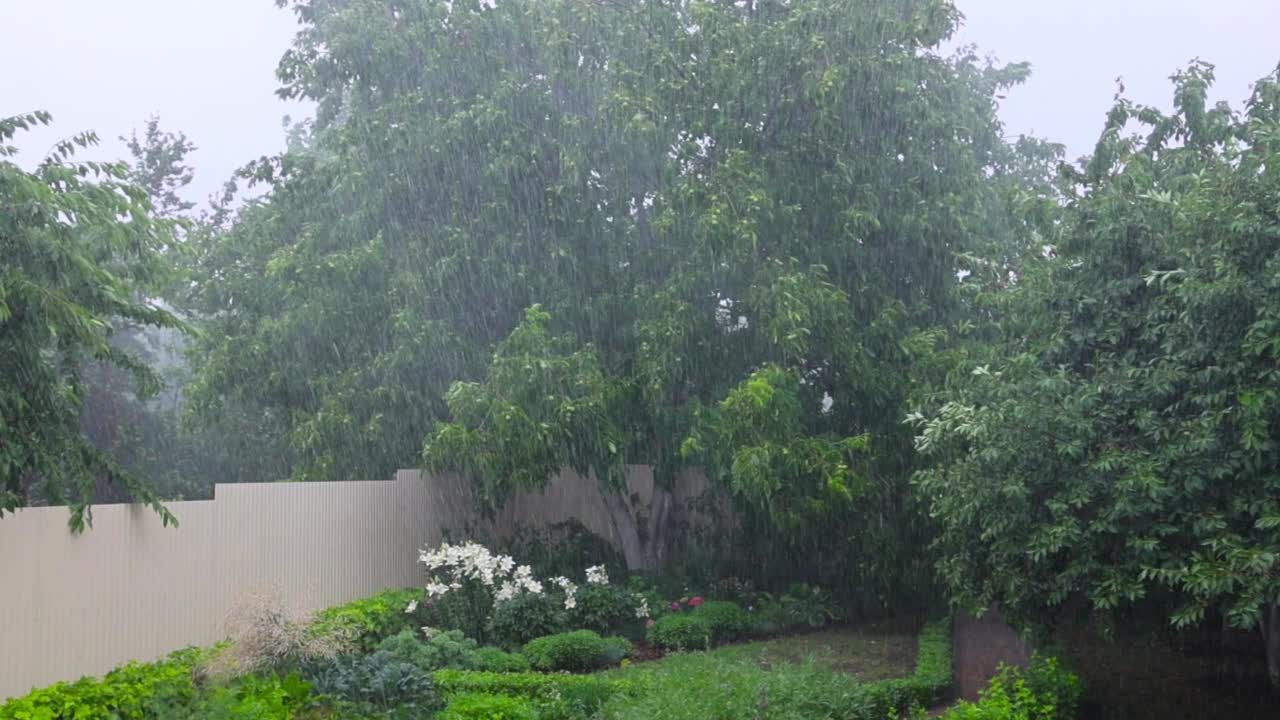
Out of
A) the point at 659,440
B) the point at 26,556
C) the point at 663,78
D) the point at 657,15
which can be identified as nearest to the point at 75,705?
the point at 26,556

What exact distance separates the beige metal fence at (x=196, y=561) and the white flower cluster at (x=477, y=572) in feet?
3.32

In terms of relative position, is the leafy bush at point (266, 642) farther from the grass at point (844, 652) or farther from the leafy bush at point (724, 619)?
the leafy bush at point (724, 619)

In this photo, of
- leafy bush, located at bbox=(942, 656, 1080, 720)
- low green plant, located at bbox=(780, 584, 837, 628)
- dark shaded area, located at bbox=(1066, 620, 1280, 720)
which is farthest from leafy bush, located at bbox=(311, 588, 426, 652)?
dark shaded area, located at bbox=(1066, 620, 1280, 720)

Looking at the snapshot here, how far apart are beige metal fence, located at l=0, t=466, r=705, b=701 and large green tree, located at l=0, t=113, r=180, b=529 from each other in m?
0.37

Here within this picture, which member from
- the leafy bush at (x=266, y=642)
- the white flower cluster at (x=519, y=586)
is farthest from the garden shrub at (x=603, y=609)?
the leafy bush at (x=266, y=642)

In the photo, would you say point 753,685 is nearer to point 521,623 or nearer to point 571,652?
point 571,652

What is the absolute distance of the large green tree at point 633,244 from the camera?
15125mm

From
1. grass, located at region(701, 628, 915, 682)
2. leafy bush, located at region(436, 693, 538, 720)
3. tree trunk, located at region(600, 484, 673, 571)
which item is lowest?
grass, located at region(701, 628, 915, 682)

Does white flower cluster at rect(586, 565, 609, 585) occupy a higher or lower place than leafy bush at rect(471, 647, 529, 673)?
higher

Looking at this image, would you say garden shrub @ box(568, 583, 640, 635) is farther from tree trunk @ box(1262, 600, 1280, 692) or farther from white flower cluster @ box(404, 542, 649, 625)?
tree trunk @ box(1262, 600, 1280, 692)

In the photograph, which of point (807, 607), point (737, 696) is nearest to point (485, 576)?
point (807, 607)

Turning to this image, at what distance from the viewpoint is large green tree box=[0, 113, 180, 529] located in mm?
9328

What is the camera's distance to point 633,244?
55.8 feet

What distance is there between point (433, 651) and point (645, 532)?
20.4 feet
